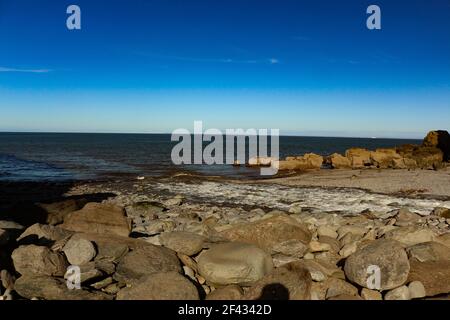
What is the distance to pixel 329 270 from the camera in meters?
8.41

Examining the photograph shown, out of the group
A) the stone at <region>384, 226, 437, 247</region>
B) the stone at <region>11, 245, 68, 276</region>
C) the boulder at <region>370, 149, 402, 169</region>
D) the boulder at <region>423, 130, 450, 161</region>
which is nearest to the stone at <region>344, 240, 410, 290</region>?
the stone at <region>384, 226, 437, 247</region>

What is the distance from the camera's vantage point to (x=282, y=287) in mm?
7211

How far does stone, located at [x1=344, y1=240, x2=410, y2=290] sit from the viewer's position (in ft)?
24.6

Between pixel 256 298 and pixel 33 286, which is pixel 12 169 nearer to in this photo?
pixel 33 286

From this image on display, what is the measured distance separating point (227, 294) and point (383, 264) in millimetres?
3003

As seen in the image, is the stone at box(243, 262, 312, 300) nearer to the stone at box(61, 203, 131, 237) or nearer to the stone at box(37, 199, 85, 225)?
the stone at box(61, 203, 131, 237)

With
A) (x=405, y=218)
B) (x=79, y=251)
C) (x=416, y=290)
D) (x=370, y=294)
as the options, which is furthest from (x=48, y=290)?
(x=405, y=218)

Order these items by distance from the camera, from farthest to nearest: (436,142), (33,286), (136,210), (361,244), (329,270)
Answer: (436,142) → (136,210) → (361,244) → (329,270) → (33,286)

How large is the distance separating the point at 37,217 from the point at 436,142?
47.3 m

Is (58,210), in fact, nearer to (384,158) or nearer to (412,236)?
(412,236)

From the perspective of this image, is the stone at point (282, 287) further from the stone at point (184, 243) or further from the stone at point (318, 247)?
the stone at point (184, 243)

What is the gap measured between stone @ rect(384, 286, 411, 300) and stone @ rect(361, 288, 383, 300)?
12cm

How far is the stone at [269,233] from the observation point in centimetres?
1016
